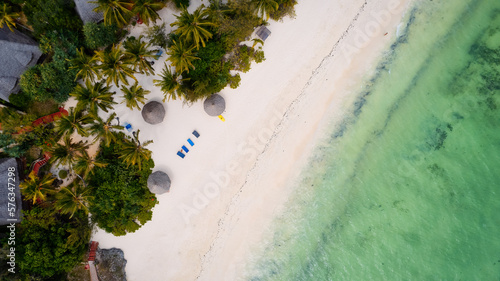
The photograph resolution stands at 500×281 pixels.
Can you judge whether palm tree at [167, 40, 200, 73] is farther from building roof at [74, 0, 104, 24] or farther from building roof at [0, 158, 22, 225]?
building roof at [0, 158, 22, 225]

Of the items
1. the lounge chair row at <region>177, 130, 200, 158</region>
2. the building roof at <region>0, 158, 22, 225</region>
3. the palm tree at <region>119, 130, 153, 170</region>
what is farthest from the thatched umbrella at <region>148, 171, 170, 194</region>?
the building roof at <region>0, 158, 22, 225</region>

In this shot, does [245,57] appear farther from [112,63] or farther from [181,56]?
[112,63]

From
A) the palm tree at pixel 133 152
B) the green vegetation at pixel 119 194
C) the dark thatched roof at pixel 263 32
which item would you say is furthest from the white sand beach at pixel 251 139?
the palm tree at pixel 133 152

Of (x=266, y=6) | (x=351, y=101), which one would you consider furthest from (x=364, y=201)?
(x=266, y=6)

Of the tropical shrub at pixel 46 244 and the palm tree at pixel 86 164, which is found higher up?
the palm tree at pixel 86 164

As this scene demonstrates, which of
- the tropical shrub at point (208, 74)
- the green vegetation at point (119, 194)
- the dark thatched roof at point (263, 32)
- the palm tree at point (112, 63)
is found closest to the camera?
the palm tree at point (112, 63)

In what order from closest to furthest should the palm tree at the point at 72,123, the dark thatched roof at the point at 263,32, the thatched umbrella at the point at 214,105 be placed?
the palm tree at the point at 72,123 < the thatched umbrella at the point at 214,105 < the dark thatched roof at the point at 263,32

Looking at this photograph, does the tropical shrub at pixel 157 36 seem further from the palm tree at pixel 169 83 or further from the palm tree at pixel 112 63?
the palm tree at pixel 112 63

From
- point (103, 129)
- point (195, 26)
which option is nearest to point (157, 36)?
point (195, 26)
